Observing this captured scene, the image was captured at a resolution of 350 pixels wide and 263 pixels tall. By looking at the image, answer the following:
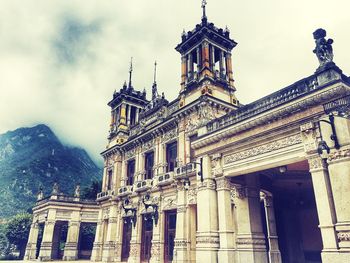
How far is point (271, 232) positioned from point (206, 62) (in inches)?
494

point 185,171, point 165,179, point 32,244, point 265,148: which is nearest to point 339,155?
point 265,148

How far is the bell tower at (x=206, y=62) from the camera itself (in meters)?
21.6

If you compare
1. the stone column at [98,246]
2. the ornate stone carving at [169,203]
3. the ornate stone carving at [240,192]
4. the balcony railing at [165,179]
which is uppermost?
the balcony railing at [165,179]

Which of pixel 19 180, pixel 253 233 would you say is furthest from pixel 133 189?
pixel 19 180

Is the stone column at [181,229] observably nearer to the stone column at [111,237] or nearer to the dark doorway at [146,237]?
the dark doorway at [146,237]

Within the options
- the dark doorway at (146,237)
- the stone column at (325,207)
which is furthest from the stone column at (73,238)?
the stone column at (325,207)

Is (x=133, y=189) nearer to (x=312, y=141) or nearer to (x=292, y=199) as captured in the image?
(x=292, y=199)

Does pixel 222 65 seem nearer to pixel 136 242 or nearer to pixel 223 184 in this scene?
pixel 223 184

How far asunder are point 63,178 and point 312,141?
73.4 meters

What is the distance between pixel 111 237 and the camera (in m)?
26.3

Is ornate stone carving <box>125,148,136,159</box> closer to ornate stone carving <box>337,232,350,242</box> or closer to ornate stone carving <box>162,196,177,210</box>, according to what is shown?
ornate stone carving <box>162,196,177,210</box>

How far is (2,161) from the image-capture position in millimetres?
85500

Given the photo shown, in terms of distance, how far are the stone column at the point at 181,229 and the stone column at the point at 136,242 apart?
5353mm

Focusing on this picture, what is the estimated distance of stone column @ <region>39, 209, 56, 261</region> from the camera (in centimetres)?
3000
